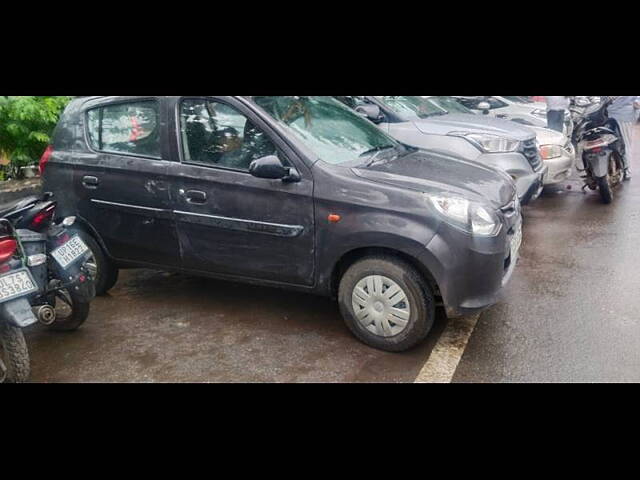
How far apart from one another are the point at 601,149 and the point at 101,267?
6.43 m

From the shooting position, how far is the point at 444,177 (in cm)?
402

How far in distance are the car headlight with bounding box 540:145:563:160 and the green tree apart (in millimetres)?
6155

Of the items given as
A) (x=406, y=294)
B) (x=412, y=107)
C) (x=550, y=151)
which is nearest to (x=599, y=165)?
(x=550, y=151)

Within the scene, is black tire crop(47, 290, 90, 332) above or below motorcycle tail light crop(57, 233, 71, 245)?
below

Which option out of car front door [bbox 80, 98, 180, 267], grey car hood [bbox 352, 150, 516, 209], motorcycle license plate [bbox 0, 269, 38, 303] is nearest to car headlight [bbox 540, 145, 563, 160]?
grey car hood [bbox 352, 150, 516, 209]

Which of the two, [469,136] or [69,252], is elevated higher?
[469,136]

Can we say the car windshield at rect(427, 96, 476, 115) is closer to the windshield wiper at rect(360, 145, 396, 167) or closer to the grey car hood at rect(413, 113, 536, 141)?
the grey car hood at rect(413, 113, 536, 141)

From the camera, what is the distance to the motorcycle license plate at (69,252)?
389 cm

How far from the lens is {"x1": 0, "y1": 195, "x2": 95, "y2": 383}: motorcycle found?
352 centimetres

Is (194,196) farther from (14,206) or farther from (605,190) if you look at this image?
(605,190)

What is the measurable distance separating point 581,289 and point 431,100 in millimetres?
4090

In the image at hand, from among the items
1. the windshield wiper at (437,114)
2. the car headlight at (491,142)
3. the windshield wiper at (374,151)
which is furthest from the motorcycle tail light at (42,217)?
the windshield wiper at (437,114)

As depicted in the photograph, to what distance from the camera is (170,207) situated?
4.34 m
